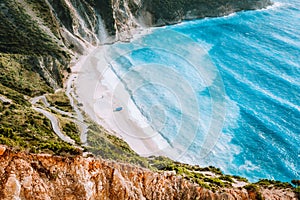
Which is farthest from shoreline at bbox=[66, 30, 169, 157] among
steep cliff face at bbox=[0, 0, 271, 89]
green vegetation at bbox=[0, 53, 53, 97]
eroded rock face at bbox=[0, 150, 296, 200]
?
eroded rock face at bbox=[0, 150, 296, 200]

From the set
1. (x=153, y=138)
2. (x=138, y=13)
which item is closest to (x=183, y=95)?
(x=153, y=138)

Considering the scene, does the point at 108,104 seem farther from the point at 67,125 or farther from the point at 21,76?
the point at 67,125

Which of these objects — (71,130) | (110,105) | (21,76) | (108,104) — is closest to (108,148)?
(71,130)

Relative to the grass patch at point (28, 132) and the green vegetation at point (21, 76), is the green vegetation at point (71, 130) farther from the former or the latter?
the green vegetation at point (21, 76)

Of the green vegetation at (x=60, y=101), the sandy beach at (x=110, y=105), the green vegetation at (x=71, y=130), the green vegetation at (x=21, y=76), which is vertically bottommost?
the sandy beach at (x=110, y=105)

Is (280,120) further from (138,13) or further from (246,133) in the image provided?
(138,13)

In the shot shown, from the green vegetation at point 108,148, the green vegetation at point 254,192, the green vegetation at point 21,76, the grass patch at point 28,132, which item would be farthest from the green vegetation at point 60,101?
the green vegetation at point 254,192

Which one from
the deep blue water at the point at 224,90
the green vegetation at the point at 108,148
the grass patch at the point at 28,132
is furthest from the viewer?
the deep blue water at the point at 224,90
